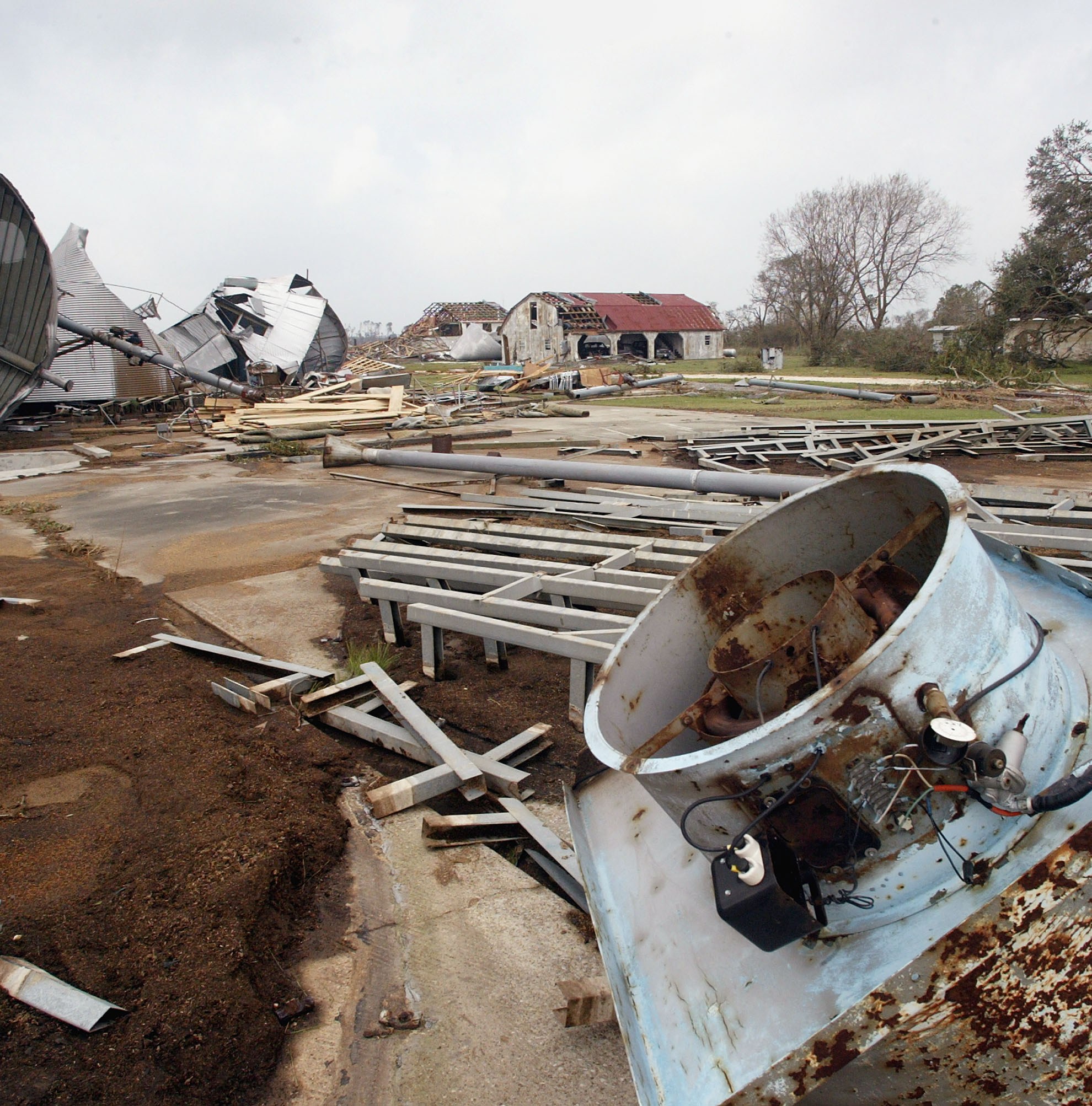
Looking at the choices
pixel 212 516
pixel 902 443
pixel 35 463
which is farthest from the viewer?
pixel 35 463

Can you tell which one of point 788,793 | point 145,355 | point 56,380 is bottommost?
point 788,793

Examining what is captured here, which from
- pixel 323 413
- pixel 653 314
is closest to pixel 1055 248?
pixel 653 314

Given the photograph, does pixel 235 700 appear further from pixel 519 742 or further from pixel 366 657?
pixel 519 742

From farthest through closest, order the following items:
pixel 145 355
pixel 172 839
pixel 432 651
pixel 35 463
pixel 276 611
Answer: pixel 145 355 → pixel 35 463 → pixel 276 611 → pixel 432 651 → pixel 172 839

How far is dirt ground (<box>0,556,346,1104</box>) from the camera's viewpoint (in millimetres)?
2102

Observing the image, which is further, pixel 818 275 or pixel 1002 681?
pixel 818 275

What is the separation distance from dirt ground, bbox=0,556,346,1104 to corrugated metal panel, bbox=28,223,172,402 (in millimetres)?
22808

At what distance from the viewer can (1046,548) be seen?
16.4 feet

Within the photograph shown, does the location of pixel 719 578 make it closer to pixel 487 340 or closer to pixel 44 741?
pixel 44 741

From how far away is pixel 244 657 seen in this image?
16.0 feet

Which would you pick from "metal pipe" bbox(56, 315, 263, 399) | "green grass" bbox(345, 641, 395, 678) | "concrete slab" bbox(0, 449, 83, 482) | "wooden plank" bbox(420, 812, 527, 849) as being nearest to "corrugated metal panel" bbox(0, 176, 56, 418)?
"concrete slab" bbox(0, 449, 83, 482)

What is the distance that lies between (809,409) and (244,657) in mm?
16880

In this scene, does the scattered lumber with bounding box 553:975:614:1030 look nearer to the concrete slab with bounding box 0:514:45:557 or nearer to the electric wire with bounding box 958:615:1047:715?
the electric wire with bounding box 958:615:1047:715

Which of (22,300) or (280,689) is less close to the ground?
(22,300)
